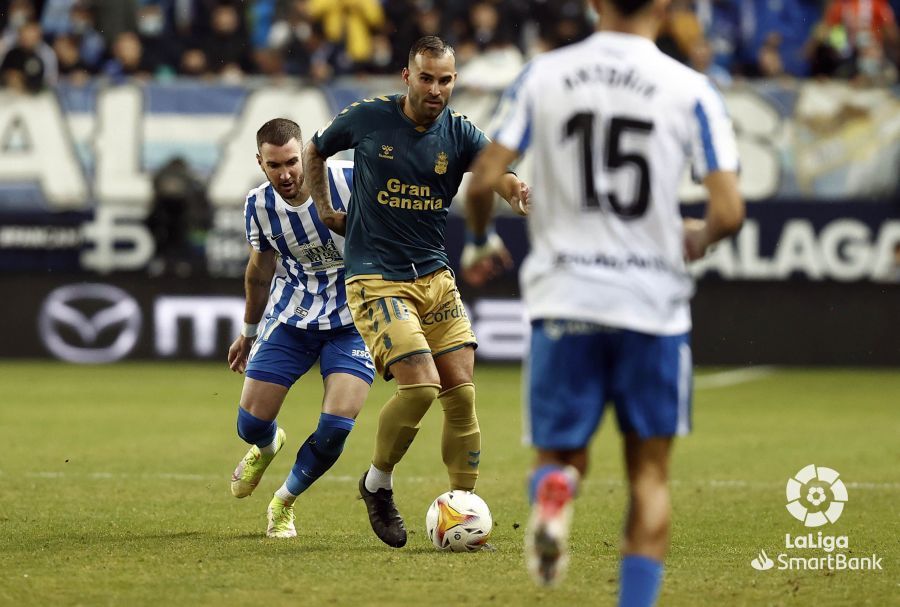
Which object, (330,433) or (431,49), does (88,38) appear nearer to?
(330,433)

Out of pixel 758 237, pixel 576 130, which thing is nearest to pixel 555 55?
pixel 576 130

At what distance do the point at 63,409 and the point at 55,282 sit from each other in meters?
4.82

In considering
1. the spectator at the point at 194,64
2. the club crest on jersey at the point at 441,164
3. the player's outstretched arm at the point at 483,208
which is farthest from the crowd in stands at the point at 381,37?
the player's outstretched arm at the point at 483,208

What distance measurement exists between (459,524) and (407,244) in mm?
1370

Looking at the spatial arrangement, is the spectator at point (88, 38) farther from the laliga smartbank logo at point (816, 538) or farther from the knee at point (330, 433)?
the knee at point (330, 433)

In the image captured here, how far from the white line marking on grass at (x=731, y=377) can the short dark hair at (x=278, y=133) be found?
9.86 meters

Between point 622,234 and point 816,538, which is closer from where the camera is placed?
point 622,234

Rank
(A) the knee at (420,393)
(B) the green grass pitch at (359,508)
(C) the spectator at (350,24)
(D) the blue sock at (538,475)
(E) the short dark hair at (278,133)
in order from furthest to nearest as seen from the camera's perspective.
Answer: (C) the spectator at (350,24), (E) the short dark hair at (278,133), (A) the knee at (420,393), (B) the green grass pitch at (359,508), (D) the blue sock at (538,475)

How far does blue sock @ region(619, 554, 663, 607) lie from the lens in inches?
183

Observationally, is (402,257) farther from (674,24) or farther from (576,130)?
(674,24)

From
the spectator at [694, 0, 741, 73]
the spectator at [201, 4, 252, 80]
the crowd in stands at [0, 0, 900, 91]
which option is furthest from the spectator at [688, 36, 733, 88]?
the spectator at [201, 4, 252, 80]

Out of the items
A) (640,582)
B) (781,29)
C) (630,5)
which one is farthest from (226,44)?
(640,582)

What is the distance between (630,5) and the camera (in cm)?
474

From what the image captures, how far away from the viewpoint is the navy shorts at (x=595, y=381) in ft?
15.5
